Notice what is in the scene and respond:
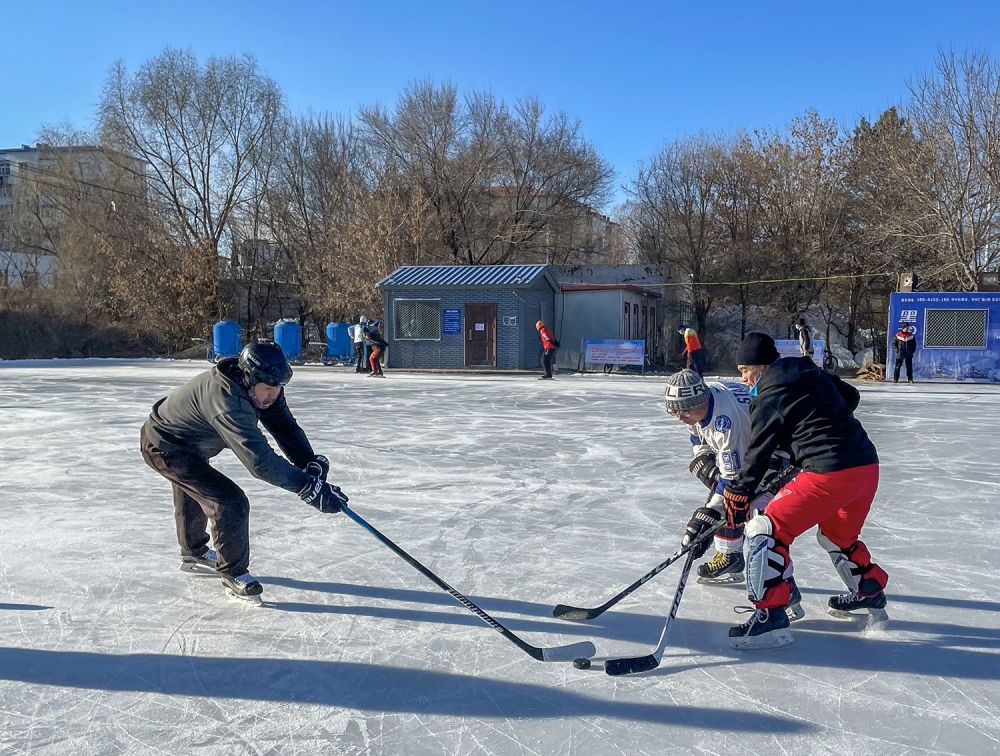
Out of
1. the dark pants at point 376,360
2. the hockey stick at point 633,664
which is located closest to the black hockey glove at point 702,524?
the hockey stick at point 633,664

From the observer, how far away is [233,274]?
107 ft

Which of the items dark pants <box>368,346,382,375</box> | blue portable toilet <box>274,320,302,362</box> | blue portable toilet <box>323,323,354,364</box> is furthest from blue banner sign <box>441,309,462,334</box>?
blue portable toilet <box>274,320,302,362</box>

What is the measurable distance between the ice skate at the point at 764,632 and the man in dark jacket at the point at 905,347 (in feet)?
55.6

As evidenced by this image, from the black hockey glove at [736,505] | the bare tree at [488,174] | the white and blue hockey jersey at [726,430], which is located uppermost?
the bare tree at [488,174]

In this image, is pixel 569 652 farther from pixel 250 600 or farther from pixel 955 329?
pixel 955 329

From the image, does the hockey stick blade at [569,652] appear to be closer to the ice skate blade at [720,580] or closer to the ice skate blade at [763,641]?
the ice skate blade at [763,641]

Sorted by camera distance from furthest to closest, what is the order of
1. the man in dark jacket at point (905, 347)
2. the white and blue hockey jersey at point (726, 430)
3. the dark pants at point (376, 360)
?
the dark pants at point (376, 360)
the man in dark jacket at point (905, 347)
the white and blue hockey jersey at point (726, 430)

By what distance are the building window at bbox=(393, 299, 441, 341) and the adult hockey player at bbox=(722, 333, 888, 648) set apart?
775 inches

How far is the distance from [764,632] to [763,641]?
1.5 inches

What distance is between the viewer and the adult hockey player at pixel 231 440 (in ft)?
11.0

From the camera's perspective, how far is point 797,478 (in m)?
3.34

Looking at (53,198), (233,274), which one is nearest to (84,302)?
(233,274)

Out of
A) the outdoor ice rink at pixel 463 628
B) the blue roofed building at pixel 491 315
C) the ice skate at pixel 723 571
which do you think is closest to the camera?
the outdoor ice rink at pixel 463 628


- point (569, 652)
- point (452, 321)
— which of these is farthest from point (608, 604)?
point (452, 321)
